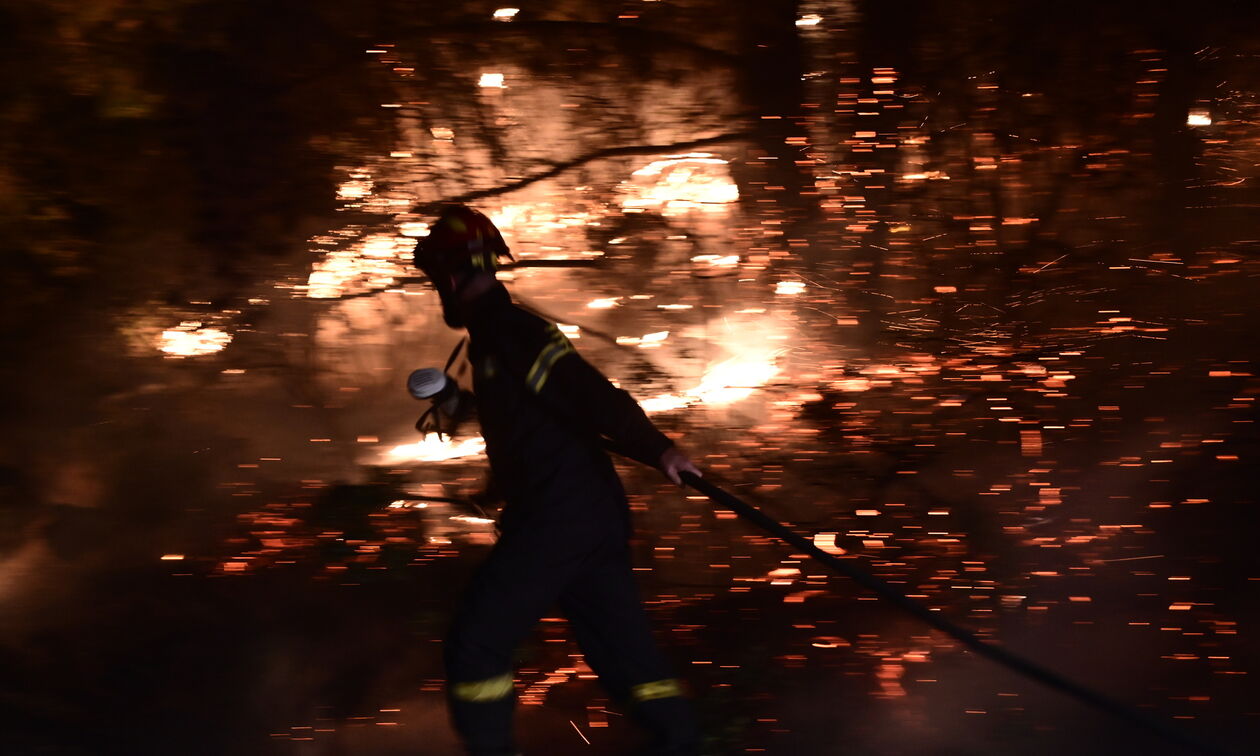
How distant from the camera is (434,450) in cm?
387

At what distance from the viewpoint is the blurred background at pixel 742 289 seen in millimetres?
3695

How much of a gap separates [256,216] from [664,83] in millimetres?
1616

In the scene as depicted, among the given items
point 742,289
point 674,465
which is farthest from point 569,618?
point 742,289

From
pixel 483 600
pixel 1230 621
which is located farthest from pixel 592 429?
pixel 1230 621

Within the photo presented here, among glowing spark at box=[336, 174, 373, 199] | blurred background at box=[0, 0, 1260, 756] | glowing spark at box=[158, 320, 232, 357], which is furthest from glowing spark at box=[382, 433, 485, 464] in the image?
glowing spark at box=[336, 174, 373, 199]

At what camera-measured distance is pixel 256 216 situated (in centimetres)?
385

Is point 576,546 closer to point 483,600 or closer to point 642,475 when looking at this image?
point 483,600

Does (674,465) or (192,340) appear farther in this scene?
(192,340)

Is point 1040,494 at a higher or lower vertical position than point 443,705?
higher

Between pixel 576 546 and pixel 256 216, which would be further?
pixel 256 216

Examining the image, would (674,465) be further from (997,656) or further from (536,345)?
(997,656)

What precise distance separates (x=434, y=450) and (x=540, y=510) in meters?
1.27

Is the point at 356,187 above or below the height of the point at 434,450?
above

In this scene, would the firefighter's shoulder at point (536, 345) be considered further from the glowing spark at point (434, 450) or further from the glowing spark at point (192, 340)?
the glowing spark at point (192, 340)
